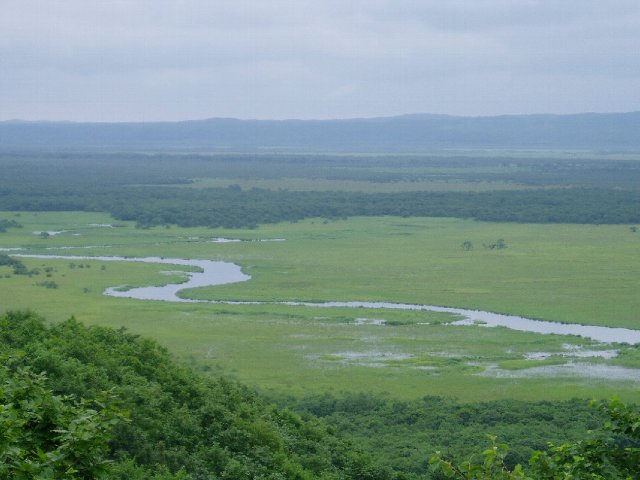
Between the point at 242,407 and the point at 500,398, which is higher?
the point at 242,407

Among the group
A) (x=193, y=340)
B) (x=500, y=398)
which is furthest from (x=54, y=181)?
(x=500, y=398)

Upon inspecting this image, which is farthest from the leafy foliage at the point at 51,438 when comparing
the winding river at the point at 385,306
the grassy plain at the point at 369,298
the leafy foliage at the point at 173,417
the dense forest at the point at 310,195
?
the dense forest at the point at 310,195

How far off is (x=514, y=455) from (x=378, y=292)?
23.4 m

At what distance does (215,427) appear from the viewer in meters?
17.7

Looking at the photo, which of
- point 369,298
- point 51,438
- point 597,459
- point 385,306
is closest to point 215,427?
point 51,438

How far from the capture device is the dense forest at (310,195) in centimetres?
7894

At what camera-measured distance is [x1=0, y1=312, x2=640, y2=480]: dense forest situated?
26.3ft

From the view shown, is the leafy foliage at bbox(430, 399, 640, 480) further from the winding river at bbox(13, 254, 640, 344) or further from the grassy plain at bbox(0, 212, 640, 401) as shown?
the winding river at bbox(13, 254, 640, 344)

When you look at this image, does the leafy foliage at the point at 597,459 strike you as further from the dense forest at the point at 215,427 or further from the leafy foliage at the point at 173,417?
the leafy foliage at the point at 173,417

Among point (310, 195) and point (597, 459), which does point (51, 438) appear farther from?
point (310, 195)

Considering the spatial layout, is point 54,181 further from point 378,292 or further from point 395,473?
point 395,473

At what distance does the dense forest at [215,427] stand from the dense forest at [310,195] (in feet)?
165

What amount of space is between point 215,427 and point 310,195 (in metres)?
79.3

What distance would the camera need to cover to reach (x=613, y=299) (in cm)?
4241
